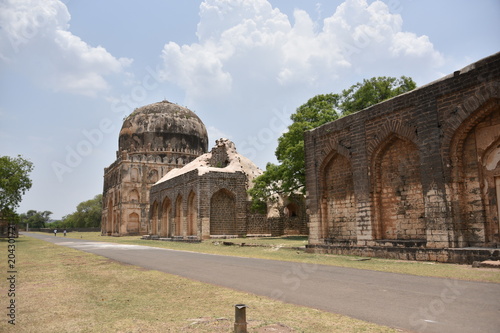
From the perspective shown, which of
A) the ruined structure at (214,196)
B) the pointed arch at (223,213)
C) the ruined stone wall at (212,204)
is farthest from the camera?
the pointed arch at (223,213)

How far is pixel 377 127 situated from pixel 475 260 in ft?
18.4

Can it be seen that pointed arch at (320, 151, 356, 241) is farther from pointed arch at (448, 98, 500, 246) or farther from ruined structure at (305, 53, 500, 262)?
pointed arch at (448, 98, 500, 246)

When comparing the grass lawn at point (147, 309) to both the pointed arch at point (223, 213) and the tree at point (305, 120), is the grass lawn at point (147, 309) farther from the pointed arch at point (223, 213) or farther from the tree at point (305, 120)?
the pointed arch at point (223, 213)

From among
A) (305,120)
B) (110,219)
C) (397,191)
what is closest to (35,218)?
(110,219)

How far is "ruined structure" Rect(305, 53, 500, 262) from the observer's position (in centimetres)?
1084

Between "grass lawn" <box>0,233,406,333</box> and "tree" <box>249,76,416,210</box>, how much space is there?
56.6 ft

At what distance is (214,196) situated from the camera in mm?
30266

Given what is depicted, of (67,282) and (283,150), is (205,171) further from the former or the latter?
(67,282)

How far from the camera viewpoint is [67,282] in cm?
866

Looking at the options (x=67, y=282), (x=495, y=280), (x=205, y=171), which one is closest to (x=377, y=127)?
(x=495, y=280)

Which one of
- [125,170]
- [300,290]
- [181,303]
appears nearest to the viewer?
[181,303]

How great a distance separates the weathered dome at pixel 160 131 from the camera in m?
56.0

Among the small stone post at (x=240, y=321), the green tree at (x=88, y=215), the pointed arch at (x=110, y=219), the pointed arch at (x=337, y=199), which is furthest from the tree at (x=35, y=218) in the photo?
the small stone post at (x=240, y=321)

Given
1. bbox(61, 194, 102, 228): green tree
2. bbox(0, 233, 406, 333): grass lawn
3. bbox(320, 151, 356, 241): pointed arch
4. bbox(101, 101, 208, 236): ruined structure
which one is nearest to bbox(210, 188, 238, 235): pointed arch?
bbox(320, 151, 356, 241): pointed arch
